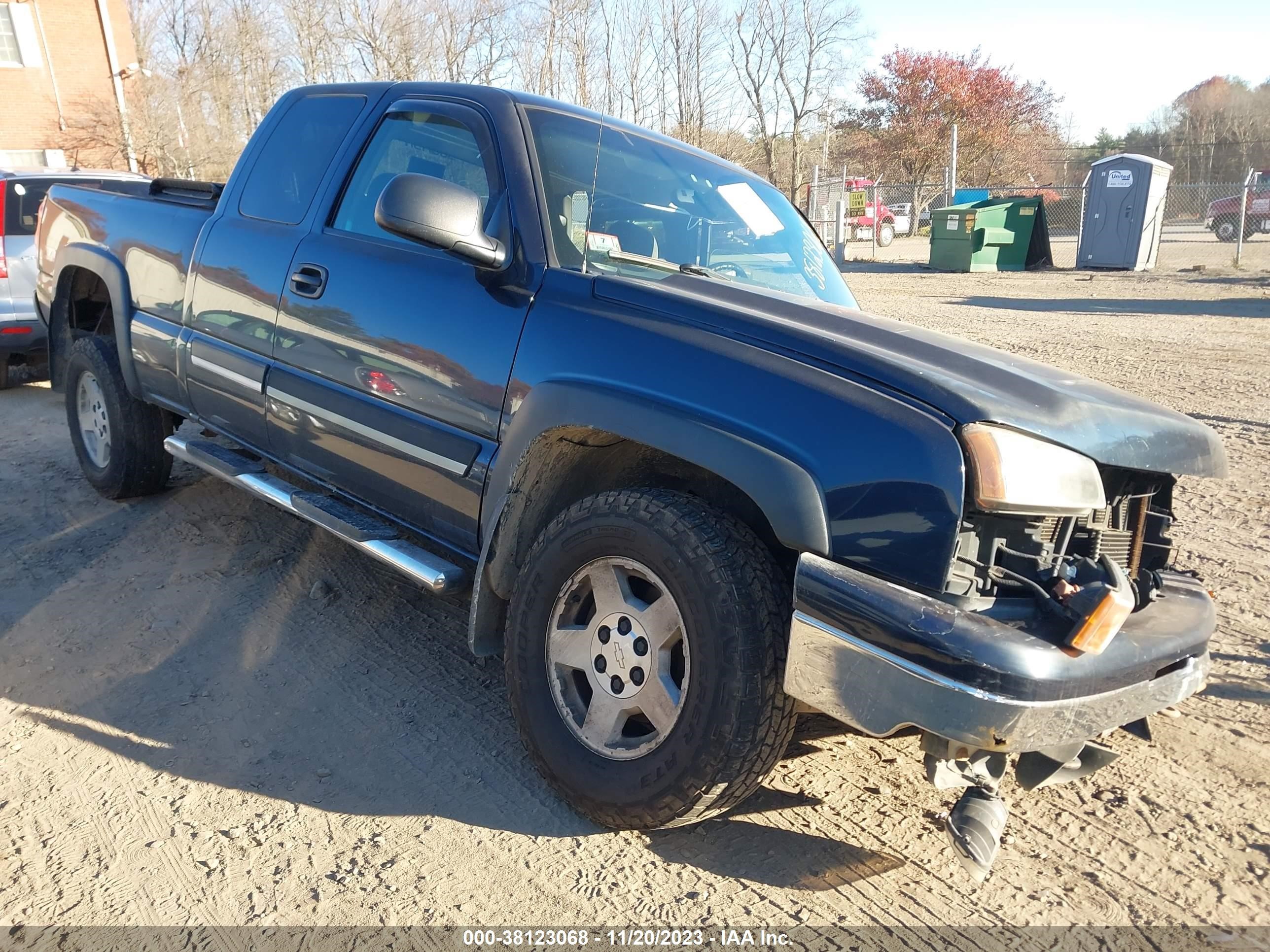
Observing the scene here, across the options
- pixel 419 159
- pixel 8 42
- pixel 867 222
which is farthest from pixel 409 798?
pixel 867 222

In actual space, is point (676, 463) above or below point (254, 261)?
below

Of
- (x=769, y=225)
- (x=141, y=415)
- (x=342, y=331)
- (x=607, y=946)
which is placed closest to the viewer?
(x=607, y=946)

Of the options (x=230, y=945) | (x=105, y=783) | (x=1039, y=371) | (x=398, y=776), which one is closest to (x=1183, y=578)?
(x=1039, y=371)

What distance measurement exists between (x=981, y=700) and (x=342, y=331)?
7.76ft

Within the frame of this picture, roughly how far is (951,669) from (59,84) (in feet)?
104

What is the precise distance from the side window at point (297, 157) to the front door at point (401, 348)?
0.79 ft

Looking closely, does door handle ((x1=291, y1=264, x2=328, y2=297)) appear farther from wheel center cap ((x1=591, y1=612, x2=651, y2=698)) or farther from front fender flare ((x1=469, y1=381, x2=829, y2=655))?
wheel center cap ((x1=591, y1=612, x2=651, y2=698))

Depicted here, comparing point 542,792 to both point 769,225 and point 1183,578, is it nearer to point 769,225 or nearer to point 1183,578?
point 1183,578

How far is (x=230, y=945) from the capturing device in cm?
218

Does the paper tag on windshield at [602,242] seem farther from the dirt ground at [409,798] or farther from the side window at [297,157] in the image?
the dirt ground at [409,798]

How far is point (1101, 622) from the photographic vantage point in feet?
6.50

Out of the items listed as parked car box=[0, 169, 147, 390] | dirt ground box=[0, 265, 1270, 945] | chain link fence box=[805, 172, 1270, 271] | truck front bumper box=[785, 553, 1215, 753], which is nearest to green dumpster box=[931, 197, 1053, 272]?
chain link fence box=[805, 172, 1270, 271]

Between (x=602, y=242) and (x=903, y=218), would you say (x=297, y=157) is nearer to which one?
(x=602, y=242)

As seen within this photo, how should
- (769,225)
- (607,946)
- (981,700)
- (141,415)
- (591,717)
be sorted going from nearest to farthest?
(981,700)
(607,946)
(591,717)
(769,225)
(141,415)
